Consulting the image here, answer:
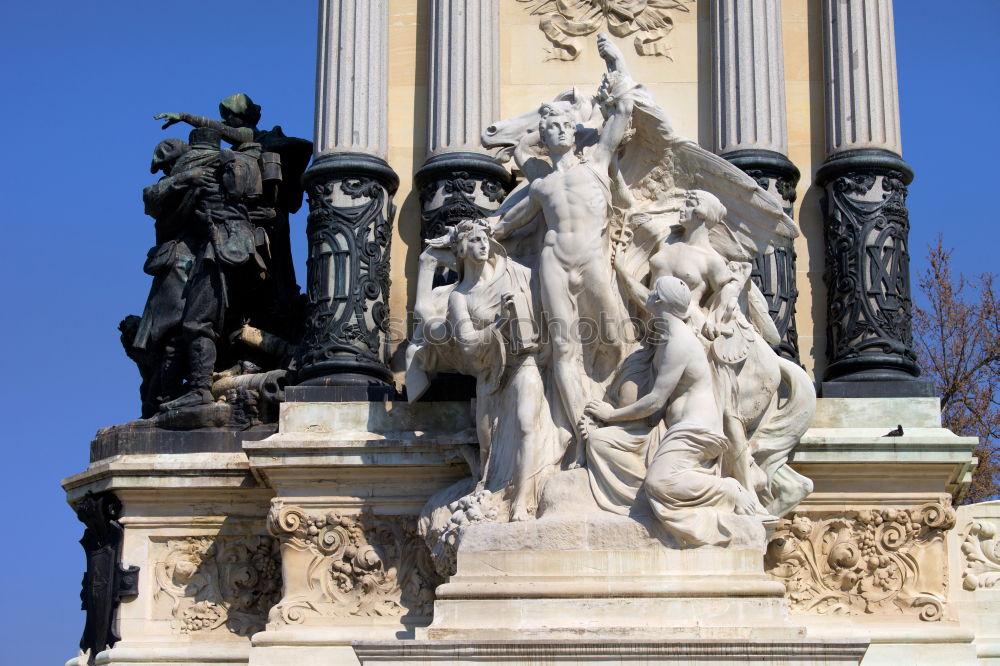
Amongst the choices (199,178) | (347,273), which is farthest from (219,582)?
(199,178)

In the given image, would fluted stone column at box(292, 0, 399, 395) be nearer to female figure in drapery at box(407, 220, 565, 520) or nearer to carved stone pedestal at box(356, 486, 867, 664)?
female figure in drapery at box(407, 220, 565, 520)

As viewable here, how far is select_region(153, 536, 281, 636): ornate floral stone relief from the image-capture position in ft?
55.4

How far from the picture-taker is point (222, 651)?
54.7 feet

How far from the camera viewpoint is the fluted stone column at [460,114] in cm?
1738

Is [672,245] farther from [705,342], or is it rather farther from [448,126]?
[448,126]

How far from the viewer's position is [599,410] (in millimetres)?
15320

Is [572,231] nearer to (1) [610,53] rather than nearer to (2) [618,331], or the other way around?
(2) [618,331]

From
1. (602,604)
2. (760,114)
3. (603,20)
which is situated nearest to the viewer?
(602,604)

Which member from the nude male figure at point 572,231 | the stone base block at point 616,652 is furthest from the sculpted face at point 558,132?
the stone base block at point 616,652

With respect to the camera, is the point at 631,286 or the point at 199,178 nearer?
the point at 631,286

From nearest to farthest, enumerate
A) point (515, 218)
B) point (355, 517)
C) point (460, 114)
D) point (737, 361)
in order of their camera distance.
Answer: point (737, 361), point (515, 218), point (355, 517), point (460, 114)

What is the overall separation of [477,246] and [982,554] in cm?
524

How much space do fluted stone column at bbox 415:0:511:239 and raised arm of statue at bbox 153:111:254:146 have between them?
1.85 m

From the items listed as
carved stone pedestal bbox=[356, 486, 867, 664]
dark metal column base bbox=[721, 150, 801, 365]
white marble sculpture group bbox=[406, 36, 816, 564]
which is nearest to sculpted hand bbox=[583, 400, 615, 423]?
white marble sculpture group bbox=[406, 36, 816, 564]
